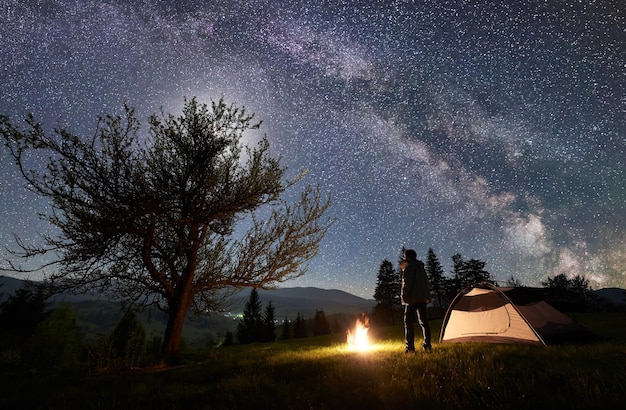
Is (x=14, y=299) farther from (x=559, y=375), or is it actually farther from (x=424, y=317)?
(x=559, y=375)

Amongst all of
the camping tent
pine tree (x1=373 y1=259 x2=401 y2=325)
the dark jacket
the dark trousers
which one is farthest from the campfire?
pine tree (x1=373 y1=259 x2=401 y2=325)

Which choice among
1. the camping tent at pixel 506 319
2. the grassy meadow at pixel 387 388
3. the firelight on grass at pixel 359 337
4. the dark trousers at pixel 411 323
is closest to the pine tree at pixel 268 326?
the firelight on grass at pixel 359 337

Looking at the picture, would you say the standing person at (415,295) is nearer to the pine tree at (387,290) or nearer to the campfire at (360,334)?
the campfire at (360,334)

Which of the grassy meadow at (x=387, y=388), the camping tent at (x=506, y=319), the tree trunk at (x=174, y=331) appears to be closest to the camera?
the grassy meadow at (x=387, y=388)

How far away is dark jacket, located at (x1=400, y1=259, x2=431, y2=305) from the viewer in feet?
29.4

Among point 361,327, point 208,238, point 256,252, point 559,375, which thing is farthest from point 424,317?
point 208,238

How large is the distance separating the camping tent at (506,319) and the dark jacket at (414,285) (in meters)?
3.08

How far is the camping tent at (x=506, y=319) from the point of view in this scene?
9250 mm

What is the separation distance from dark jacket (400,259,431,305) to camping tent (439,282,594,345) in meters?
3.08

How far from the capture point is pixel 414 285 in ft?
29.8

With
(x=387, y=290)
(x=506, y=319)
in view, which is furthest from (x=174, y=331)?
(x=387, y=290)

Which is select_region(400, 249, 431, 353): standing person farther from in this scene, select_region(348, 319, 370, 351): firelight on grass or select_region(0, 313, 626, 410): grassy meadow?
select_region(348, 319, 370, 351): firelight on grass

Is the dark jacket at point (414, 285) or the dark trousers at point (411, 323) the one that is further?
the dark jacket at point (414, 285)

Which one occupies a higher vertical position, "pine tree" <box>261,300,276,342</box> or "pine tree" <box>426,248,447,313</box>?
"pine tree" <box>426,248,447,313</box>
